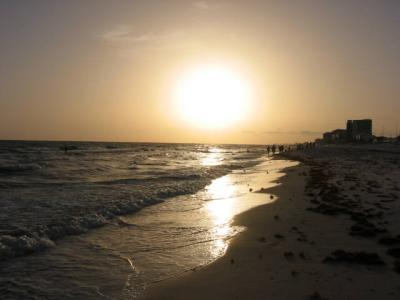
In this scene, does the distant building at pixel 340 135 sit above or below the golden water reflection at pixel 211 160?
above

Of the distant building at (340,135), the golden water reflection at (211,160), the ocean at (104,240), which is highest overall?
the distant building at (340,135)

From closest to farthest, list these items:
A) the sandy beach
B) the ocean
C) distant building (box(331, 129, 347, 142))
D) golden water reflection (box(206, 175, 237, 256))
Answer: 1. the sandy beach
2. the ocean
3. golden water reflection (box(206, 175, 237, 256))
4. distant building (box(331, 129, 347, 142))

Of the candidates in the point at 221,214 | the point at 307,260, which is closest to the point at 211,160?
Result: the point at 221,214

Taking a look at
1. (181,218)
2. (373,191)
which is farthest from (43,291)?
(373,191)

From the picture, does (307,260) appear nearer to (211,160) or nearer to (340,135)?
(211,160)

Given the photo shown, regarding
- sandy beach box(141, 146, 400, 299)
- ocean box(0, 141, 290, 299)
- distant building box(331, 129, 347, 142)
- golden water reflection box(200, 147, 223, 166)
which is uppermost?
distant building box(331, 129, 347, 142)

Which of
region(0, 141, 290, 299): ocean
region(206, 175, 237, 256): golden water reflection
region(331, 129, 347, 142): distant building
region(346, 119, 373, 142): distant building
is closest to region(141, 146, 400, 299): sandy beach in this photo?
region(206, 175, 237, 256): golden water reflection

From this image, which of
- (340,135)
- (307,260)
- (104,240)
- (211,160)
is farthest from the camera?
(340,135)

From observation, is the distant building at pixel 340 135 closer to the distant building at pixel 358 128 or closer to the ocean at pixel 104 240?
the distant building at pixel 358 128

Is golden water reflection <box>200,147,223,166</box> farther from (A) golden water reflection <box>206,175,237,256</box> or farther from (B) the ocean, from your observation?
(B) the ocean

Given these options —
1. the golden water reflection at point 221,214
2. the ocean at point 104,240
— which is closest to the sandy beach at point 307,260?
the golden water reflection at point 221,214

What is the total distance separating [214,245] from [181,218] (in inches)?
163

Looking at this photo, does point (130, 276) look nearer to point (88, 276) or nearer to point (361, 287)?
point (88, 276)

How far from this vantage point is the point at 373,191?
17.8 meters
